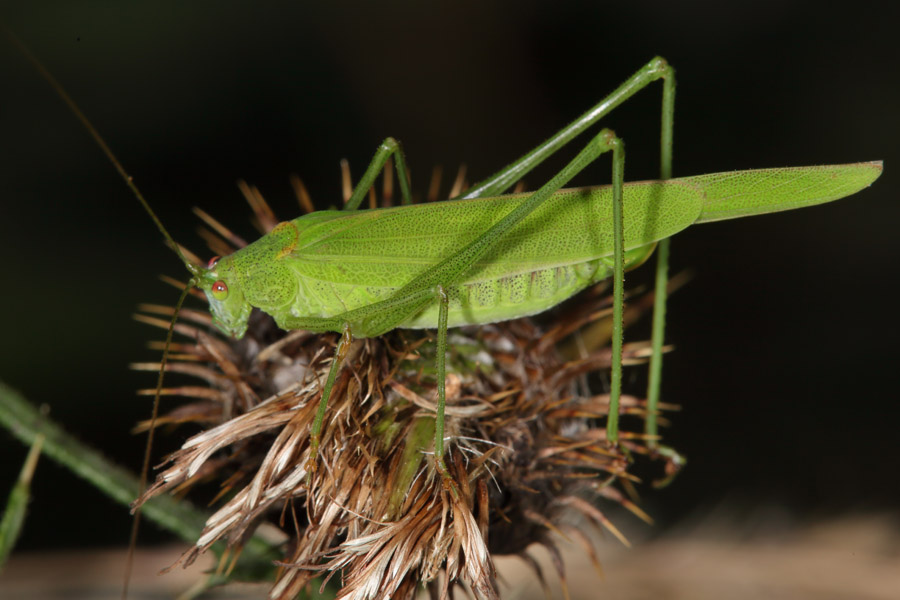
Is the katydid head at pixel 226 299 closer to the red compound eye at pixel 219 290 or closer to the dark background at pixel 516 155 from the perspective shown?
the red compound eye at pixel 219 290

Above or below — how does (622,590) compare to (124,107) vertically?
below

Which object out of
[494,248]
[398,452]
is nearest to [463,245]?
[494,248]

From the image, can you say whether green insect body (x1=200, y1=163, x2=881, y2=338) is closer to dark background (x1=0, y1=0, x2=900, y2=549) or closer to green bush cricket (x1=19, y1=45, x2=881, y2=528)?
green bush cricket (x1=19, y1=45, x2=881, y2=528)

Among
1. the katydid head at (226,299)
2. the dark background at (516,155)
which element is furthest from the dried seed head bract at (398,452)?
the dark background at (516,155)

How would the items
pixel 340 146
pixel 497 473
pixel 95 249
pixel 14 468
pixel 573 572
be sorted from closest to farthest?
1. pixel 497 473
2. pixel 573 572
3. pixel 14 468
4. pixel 95 249
5. pixel 340 146

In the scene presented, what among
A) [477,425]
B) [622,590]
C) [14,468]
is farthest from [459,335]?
[14,468]

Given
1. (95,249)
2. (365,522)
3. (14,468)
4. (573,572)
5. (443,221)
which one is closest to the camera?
(365,522)

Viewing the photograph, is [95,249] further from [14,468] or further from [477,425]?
[477,425]
